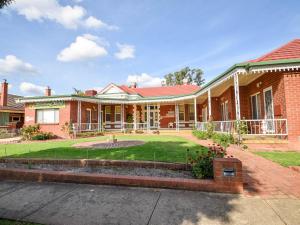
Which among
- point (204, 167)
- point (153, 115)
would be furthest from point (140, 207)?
point (153, 115)

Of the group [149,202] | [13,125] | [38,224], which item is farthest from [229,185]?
[13,125]

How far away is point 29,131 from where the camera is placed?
17.0 m

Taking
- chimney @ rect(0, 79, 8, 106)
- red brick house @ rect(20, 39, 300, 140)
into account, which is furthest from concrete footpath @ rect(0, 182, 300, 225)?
chimney @ rect(0, 79, 8, 106)

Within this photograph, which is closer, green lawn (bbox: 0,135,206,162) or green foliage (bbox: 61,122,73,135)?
green lawn (bbox: 0,135,206,162)

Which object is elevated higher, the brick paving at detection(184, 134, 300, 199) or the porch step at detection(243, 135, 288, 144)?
the porch step at detection(243, 135, 288, 144)

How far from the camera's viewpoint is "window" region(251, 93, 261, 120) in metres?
12.1

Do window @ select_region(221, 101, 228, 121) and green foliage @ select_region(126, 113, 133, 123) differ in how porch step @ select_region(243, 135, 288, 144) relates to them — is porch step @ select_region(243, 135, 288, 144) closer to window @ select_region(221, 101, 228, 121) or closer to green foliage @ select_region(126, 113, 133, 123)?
window @ select_region(221, 101, 228, 121)

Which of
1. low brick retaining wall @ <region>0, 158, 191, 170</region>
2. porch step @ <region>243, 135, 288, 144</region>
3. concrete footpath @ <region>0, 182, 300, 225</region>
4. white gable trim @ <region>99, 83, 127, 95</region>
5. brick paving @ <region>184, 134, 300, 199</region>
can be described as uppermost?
white gable trim @ <region>99, 83, 127, 95</region>

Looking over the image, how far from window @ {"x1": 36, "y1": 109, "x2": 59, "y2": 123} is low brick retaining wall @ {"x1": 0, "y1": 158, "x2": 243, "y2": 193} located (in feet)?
45.6

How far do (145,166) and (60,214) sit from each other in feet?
9.58

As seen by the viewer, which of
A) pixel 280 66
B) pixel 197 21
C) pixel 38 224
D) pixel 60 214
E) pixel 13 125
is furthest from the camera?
pixel 13 125

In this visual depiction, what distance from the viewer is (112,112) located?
23984 mm

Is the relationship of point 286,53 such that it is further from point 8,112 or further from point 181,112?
point 8,112

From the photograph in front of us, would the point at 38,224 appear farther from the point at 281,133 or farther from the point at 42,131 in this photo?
the point at 42,131
